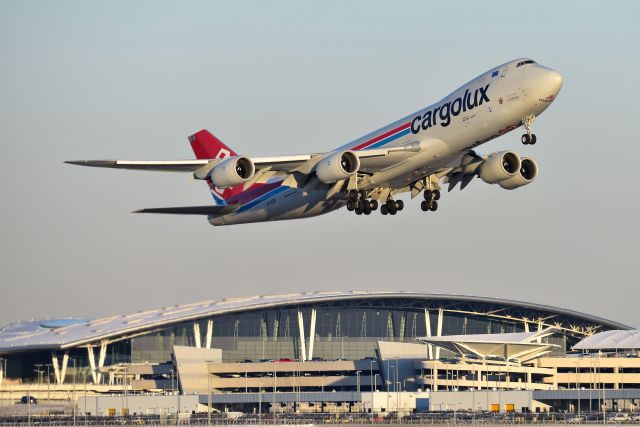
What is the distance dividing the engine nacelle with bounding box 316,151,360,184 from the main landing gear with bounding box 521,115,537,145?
945cm

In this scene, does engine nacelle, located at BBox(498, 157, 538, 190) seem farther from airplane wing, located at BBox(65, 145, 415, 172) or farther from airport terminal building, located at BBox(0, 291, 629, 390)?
airport terminal building, located at BBox(0, 291, 629, 390)

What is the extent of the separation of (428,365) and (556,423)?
3294cm

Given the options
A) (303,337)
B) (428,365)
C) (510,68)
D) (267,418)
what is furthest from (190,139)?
(303,337)

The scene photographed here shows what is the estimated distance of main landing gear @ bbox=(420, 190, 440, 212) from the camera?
6906 centimetres

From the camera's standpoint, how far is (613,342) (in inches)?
5694

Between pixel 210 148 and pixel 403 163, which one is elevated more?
pixel 210 148

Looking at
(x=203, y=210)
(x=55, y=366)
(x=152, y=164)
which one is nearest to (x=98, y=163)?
(x=152, y=164)

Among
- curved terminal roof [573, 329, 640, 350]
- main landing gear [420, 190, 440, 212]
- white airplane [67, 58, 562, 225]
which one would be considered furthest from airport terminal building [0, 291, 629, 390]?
main landing gear [420, 190, 440, 212]

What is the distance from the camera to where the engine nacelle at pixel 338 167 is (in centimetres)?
6253

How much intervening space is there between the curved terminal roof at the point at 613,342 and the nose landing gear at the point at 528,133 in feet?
281

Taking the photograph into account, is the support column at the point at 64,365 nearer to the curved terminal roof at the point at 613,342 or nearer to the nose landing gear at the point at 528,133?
the curved terminal roof at the point at 613,342

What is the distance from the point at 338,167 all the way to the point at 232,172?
6.04 m

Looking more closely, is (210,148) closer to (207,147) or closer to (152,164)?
(207,147)

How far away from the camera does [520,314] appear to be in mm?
185000
